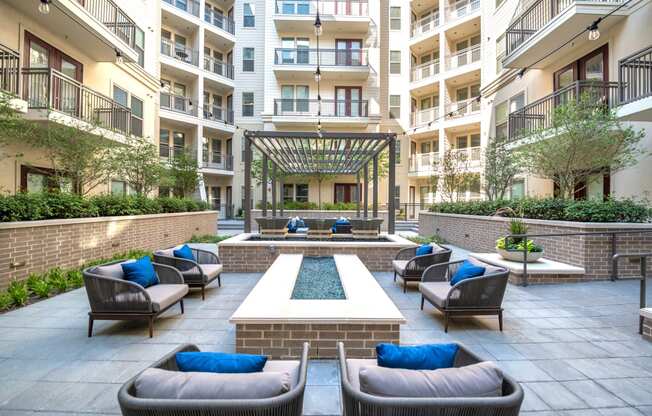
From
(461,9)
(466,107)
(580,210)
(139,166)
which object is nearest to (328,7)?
(461,9)

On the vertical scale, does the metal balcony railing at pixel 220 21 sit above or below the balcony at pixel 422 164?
above

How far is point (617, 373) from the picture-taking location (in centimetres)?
332

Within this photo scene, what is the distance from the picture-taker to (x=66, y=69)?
1110 cm

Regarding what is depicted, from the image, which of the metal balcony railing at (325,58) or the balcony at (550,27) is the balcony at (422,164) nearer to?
the metal balcony railing at (325,58)

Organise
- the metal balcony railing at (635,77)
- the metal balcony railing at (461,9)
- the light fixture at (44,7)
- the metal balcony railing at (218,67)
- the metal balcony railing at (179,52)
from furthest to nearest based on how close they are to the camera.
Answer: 1. the metal balcony railing at (218,67)
2. the metal balcony railing at (179,52)
3. the metal balcony railing at (461,9)
4. the metal balcony railing at (635,77)
5. the light fixture at (44,7)

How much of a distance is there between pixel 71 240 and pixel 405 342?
7360 millimetres

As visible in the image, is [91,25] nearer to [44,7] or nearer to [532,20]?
[44,7]

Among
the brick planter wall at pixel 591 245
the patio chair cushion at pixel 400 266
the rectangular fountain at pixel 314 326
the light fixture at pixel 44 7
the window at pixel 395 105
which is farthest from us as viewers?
the window at pixel 395 105

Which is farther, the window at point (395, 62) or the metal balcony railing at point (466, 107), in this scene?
the window at point (395, 62)

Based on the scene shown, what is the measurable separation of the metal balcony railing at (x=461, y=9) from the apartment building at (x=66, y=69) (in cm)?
1757

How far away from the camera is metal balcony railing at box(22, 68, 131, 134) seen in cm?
909

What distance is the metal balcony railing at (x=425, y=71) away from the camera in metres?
22.8

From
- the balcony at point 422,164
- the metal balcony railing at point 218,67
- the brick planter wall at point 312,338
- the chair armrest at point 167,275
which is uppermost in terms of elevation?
the metal balcony railing at point 218,67

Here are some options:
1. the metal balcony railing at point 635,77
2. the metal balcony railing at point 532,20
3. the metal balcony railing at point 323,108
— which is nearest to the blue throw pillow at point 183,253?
the metal balcony railing at point 635,77
